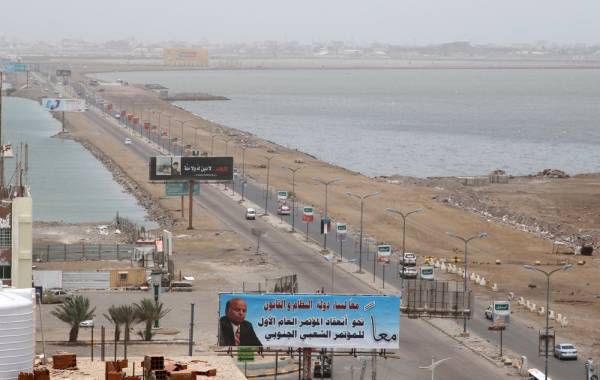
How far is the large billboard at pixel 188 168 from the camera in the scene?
8756cm

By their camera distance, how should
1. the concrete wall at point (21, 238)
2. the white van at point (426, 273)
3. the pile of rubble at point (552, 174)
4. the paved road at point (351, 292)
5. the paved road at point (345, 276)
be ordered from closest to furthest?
the paved road at point (351, 292)
the paved road at point (345, 276)
the concrete wall at point (21, 238)
the white van at point (426, 273)
the pile of rubble at point (552, 174)

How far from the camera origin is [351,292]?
62.7m

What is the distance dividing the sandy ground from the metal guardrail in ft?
12.2

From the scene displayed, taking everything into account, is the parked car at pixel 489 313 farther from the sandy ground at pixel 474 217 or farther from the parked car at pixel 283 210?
the parked car at pixel 283 210

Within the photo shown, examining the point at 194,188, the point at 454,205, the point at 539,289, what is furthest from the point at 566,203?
the point at 539,289

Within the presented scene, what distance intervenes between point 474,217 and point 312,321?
5508 cm

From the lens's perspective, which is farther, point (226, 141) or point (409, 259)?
point (226, 141)

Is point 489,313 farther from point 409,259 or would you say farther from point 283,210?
point 283,210

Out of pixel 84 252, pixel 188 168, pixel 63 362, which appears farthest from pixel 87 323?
pixel 188 168

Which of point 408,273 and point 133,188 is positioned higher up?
point 408,273

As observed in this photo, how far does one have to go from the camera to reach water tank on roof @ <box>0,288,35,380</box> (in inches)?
1299

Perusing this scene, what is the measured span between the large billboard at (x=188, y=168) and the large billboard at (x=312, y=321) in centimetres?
4499

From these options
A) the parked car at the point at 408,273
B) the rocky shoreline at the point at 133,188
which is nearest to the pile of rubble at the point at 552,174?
the rocky shoreline at the point at 133,188

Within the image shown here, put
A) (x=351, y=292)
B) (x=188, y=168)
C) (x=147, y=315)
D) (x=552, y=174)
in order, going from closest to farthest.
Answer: (x=147, y=315) < (x=351, y=292) < (x=188, y=168) < (x=552, y=174)
